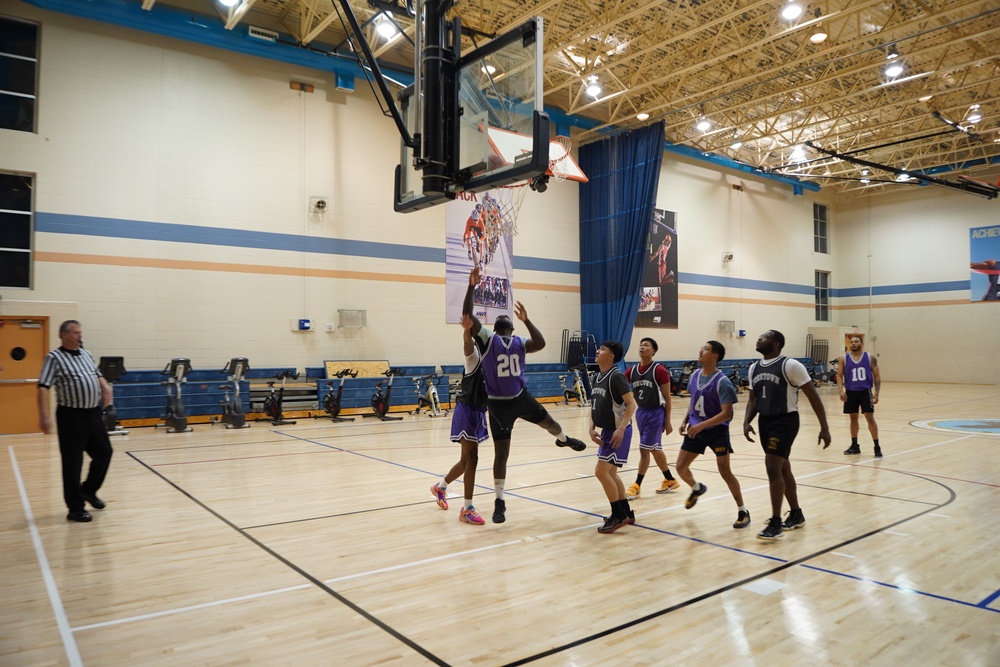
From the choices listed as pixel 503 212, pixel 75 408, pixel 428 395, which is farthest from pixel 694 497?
pixel 503 212

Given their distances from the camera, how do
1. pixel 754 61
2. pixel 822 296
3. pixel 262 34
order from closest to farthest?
pixel 262 34
pixel 754 61
pixel 822 296

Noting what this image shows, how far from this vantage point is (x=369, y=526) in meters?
5.50

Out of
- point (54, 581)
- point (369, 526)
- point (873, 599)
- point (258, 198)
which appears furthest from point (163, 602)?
point (258, 198)

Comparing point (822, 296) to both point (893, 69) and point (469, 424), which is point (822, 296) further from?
point (469, 424)

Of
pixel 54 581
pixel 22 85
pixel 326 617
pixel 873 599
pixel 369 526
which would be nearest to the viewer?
pixel 326 617

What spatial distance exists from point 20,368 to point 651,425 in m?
11.7

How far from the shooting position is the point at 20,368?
11.8 m

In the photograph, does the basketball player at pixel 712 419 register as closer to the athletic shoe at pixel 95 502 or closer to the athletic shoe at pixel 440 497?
the athletic shoe at pixel 440 497

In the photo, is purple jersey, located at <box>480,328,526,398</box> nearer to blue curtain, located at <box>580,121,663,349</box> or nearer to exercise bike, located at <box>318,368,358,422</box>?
exercise bike, located at <box>318,368,358,422</box>

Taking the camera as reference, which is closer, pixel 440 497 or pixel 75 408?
pixel 75 408

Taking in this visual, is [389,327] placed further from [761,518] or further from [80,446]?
[761,518]

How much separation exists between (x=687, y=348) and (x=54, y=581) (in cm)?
2126

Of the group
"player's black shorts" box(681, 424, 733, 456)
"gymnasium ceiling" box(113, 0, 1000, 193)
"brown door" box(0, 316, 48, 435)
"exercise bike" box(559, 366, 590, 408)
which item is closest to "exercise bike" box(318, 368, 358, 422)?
"brown door" box(0, 316, 48, 435)

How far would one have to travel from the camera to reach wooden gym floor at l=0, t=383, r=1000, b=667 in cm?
317
